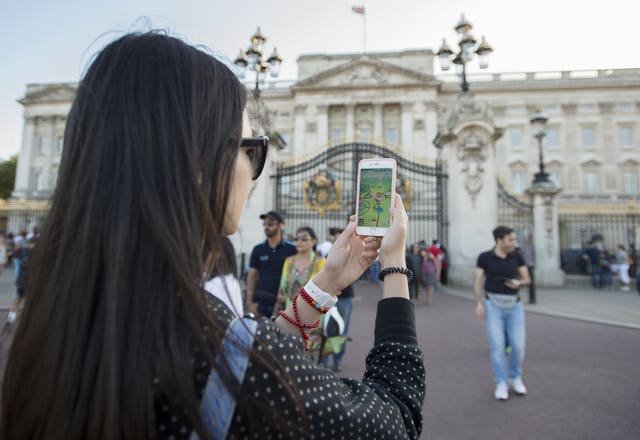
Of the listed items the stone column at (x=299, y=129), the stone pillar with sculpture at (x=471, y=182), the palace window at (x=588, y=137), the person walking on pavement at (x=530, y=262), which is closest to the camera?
the person walking on pavement at (x=530, y=262)

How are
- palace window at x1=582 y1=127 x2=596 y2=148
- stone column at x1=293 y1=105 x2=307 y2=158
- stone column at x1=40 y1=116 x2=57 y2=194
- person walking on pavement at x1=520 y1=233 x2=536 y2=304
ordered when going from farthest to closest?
stone column at x1=40 y1=116 x2=57 y2=194 < stone column at x1=293 y1=105 x2=307 y2=158 < palace window at x1=582 y1=127 x2=596 y2=148 < person walking on pavement at x1=520 y1=233 x2=536 y2=304

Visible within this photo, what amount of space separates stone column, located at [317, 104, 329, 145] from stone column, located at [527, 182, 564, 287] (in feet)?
92.0

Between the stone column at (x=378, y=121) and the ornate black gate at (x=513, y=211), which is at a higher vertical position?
the stone column at (x=378, y=121)

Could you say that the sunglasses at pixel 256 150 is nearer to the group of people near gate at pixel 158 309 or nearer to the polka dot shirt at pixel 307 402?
the group of people near gate at pixel 158 309

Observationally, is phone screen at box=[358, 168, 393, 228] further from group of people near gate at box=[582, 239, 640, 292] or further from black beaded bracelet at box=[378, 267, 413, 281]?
group of people near gate at box=[582, 239, 640, 292]

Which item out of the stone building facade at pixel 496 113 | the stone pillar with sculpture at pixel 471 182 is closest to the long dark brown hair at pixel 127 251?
the stone pillar with sculpture at pixel 471 182

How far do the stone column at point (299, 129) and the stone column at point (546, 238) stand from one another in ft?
94.3

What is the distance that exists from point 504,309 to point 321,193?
10.5 m

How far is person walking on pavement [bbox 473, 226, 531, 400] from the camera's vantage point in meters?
4.13

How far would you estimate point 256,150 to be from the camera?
3.87 feet

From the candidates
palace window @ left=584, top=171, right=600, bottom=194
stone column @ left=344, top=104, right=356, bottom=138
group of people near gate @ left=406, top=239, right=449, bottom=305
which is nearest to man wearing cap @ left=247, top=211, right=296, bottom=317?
group of people near gate @ left=406, top=239, right=449, bottom=305

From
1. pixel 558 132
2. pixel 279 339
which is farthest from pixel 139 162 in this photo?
pixel 558 132

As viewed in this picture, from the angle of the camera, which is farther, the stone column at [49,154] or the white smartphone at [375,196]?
the stone column at [49,154]

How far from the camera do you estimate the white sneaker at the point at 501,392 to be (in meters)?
3.91
